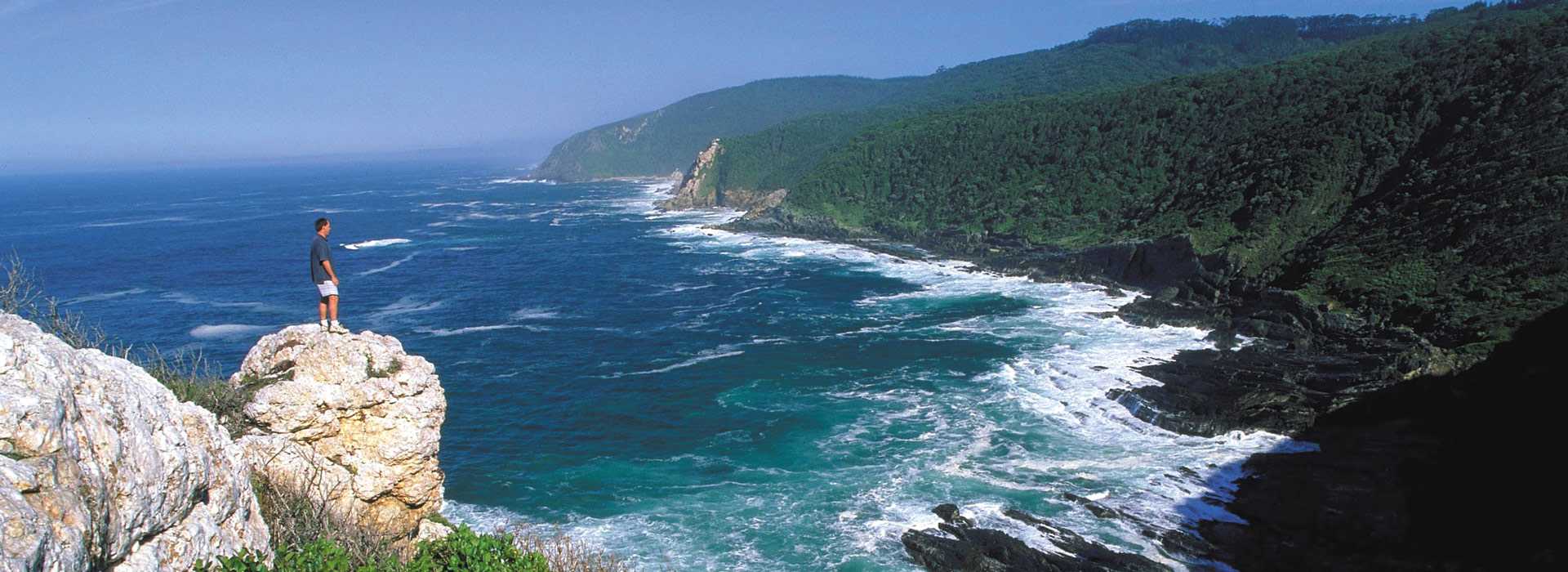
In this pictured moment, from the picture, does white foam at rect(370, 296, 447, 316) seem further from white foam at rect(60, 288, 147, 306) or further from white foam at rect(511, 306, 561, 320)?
white foam at rect(60, 288, 147, 306)

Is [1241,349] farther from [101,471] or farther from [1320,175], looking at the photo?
[101,471]

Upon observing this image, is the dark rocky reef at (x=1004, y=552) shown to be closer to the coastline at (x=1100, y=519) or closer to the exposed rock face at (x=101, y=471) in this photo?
the coastline at (x=1100, y=519)

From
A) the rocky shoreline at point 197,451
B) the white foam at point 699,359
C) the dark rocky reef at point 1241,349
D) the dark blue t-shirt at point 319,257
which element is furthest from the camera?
the white foam at point 699,359

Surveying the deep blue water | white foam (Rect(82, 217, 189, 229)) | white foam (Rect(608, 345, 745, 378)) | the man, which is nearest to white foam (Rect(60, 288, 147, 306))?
the deep blue water

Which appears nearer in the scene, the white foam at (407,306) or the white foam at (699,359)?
the white foam at (699,359)

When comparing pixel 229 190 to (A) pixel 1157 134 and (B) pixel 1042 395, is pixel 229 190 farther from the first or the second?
(B) pixel 1042 395

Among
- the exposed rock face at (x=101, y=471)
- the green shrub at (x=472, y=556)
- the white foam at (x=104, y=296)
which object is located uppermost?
the exposed rock face at (x=101, y=471)

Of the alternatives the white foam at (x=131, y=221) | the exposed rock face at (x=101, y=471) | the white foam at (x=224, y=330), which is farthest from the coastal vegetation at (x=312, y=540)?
the white foam at (x=131, y=221)
